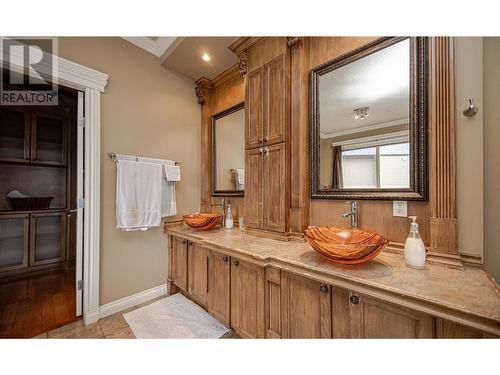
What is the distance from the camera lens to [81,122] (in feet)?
5.80

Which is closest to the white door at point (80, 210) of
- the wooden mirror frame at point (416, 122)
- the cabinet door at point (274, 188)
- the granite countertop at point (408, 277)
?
the granite countertop at point (408, 277)

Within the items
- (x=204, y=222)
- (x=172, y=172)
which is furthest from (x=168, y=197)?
(x=204, y=222)

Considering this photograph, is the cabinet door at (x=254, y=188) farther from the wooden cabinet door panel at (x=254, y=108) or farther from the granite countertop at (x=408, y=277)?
the granite countertop at (x=408, y=277)

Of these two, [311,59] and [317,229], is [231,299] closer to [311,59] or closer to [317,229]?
[317,229]

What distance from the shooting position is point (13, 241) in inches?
102

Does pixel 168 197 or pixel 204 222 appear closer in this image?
pixel 204 222

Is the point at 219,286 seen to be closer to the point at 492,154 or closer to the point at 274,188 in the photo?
the point at 274,188

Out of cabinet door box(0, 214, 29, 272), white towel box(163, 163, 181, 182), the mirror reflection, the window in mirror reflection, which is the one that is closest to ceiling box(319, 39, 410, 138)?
the mirror reflection

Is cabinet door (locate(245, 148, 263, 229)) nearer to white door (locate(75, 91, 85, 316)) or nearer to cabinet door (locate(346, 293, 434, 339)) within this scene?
cabinet door (locate(346, 293, 434, 339))

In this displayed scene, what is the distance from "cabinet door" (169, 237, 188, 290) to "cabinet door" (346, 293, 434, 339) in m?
1.57

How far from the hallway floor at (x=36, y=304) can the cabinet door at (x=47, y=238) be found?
0.24 meters

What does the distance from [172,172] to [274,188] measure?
128 cm

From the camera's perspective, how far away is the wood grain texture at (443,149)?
1007mm
